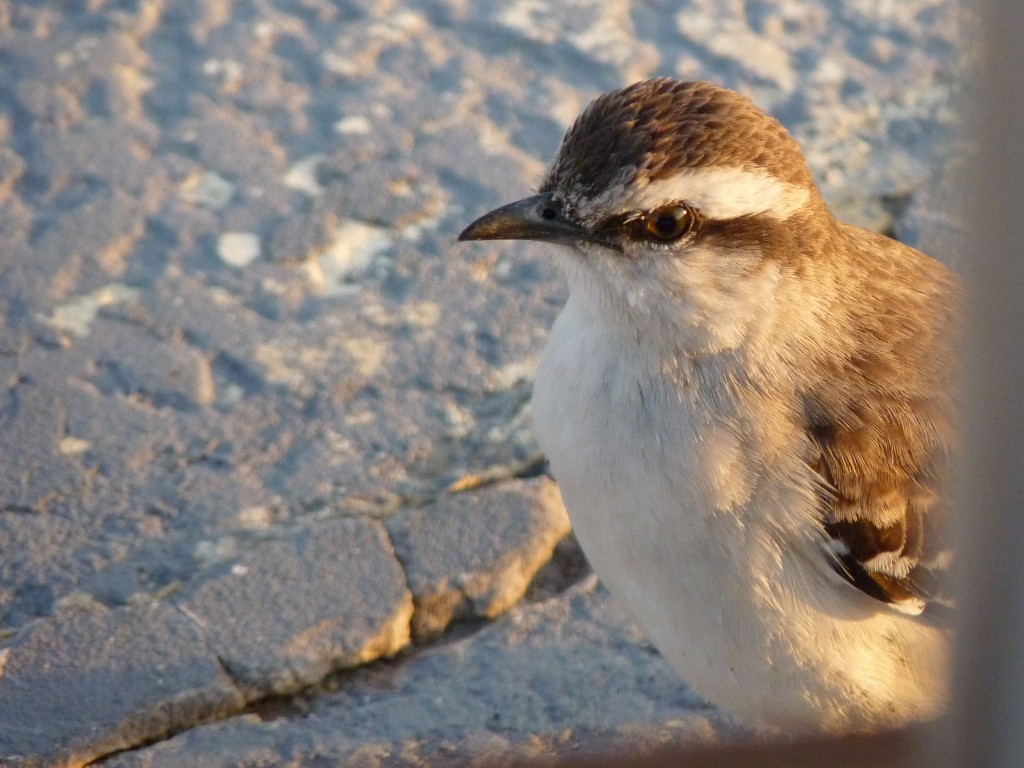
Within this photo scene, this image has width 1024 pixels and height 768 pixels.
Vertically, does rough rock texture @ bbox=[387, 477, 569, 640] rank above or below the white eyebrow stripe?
below

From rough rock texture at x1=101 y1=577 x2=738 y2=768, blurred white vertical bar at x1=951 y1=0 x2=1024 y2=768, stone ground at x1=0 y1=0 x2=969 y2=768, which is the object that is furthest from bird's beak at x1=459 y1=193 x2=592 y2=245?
blurred white vertical bar at x1=951 y1=0 x2=1024 y2=768

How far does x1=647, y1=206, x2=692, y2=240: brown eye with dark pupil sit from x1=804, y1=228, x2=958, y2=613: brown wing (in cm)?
55

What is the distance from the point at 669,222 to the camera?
346 centimetres

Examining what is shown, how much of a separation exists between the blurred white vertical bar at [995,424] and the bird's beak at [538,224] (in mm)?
2309

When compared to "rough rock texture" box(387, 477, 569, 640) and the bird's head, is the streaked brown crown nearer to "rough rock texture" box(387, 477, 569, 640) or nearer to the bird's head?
the bird's head

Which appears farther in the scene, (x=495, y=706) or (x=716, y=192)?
(x=495, y=706)

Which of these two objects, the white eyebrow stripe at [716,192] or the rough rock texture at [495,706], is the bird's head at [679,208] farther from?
the rough rock texture at [495,706]

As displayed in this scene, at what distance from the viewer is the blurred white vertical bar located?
113 centimetres

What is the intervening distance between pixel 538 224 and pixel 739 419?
0.75 meters

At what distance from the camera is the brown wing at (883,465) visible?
11.3 feet

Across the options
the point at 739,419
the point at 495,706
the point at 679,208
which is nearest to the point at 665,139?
the point at 679,208

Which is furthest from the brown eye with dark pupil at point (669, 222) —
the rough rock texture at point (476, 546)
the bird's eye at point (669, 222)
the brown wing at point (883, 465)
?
the rough rock texture at point (476, 546)

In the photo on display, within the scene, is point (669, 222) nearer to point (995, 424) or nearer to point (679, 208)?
point (679, 208)

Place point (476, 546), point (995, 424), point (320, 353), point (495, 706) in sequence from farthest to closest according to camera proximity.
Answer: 1. point (320, 353)
2. point (476, 546)
3. point (495, 706)
4. point (995, 424)
